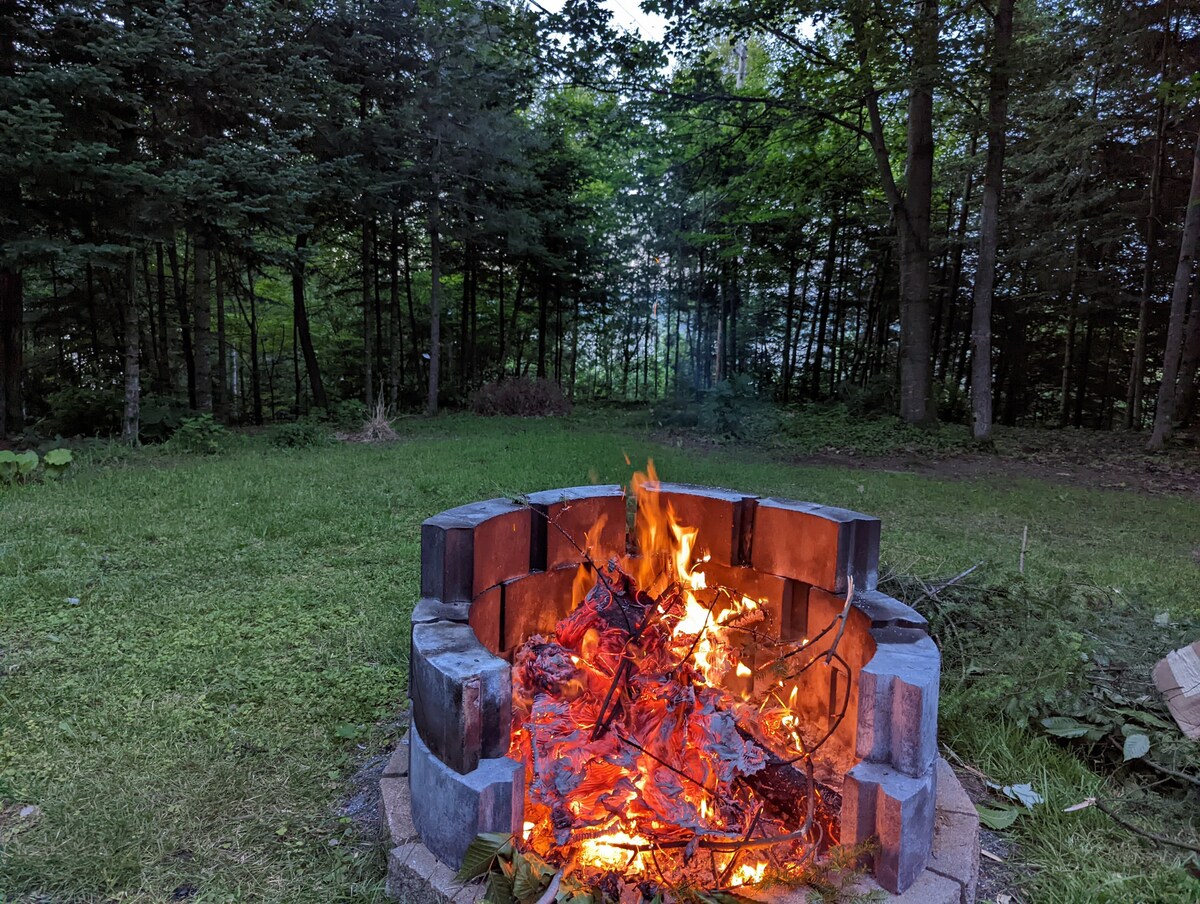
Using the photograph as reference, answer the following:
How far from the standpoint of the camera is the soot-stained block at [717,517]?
2.33 meters

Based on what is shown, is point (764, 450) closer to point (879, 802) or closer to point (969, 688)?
point (969, 688)

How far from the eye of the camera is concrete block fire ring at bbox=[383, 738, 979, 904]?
127 cm

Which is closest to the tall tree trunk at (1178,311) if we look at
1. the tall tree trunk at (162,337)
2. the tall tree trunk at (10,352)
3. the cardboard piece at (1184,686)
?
the cardboard piece at (1184,686)

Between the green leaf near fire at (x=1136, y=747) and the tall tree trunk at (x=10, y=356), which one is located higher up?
the tall tree trunk at (x=10, y=356)

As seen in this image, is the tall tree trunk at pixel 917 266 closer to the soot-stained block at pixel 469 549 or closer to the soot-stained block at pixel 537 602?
the soot-stained block at pixel 537 602

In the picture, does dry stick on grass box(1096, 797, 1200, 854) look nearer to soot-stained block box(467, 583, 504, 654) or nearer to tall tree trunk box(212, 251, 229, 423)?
soot-stained block box(467, 583, 504, 654)

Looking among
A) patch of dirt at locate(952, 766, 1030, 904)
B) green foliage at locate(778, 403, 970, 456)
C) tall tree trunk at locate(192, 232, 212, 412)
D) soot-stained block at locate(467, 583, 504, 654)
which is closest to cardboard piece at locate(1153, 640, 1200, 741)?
patch of dirt at locate(952, 766, 1030, 904)

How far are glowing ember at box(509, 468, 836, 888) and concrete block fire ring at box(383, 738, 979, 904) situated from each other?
0.55 feet

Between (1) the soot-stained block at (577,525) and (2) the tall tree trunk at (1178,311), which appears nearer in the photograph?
(1) the soot-stained block at (577,525)

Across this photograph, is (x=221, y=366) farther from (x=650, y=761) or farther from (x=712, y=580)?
(x=650, y=761)

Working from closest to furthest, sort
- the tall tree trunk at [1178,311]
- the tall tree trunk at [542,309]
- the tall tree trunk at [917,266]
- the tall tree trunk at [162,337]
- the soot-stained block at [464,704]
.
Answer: the soot-stained block at [464,704] → the tall tree trunk at [1178,311] → the tall tree trunk at [917,266] → the tall tree trunk at [162,337] → the tall tree trunk at [542,309]

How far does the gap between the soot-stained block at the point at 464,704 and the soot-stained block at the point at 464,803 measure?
0.08ft

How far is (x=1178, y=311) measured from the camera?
8.12m

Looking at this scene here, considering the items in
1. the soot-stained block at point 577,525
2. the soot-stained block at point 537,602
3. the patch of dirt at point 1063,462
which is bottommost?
the patch of dirt at point 1063,462
